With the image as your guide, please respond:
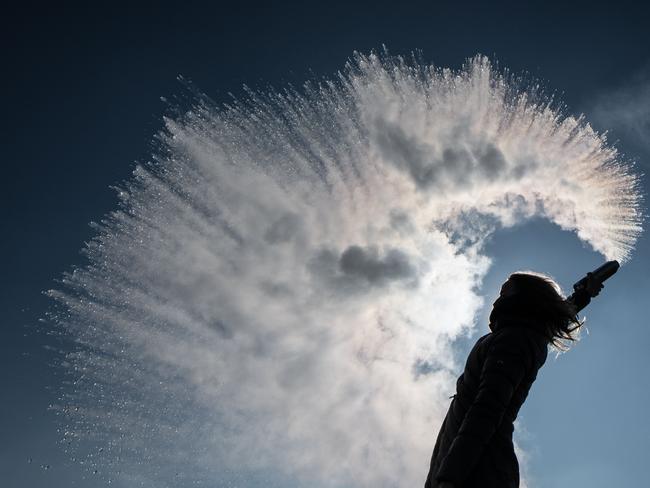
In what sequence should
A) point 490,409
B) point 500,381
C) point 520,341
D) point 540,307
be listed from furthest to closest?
point 540,307, point 520,341, point 500,381, point 490,409

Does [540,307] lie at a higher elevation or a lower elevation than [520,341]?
higher

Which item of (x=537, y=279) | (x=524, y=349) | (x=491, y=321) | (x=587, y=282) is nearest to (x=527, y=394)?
(x=524, y=349)

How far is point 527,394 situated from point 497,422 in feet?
2.19

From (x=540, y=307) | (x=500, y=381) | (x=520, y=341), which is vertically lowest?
(x=500, y=381)

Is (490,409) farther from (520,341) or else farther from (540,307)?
(540,307)

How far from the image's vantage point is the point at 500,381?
161 inches

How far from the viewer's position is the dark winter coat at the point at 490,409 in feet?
12.6

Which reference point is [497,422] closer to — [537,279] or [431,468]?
[431,468]

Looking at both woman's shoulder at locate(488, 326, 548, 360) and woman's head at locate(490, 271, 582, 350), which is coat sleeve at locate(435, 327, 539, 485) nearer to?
woman's shoulder at locate(488, 326, 548, 360)

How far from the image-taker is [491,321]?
16.7 ft

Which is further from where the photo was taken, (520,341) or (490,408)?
(520,341)

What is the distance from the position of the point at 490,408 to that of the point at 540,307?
1333 mm

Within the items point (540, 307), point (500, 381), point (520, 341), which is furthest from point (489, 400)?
point (540, 307)

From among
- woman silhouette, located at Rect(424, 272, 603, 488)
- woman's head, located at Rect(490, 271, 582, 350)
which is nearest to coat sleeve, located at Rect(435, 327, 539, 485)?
woman silhouette, located at Rect(424, 272, 603, 488)
